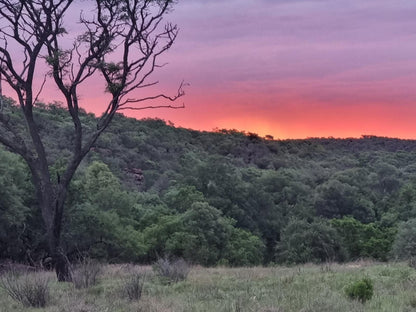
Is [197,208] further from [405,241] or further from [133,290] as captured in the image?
[133,290]

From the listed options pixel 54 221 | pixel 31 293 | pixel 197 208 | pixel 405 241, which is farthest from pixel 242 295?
pixel 405 241

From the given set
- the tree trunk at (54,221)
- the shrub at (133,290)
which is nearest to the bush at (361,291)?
the shrub at (133,290)

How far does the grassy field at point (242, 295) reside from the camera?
7.48m

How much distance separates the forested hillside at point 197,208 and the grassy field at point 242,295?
166 inches

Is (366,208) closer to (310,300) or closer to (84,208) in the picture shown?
(84,208)

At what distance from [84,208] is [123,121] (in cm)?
5815

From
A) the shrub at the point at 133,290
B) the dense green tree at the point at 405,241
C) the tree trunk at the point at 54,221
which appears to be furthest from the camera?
the dense green tree at the point at 405,241

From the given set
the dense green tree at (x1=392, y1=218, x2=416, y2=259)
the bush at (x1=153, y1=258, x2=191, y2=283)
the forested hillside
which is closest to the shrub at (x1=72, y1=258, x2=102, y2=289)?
Result: the bush at (x1=153, y1=258, x2=191, y2=283)

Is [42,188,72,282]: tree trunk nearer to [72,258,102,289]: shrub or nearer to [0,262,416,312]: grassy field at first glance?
[0,262,416,312]: grassy field

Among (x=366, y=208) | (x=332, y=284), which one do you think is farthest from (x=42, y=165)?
(x=366, y=208)

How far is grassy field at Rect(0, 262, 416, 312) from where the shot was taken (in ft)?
24.6

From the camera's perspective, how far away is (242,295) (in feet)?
29.1

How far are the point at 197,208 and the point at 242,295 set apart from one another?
26369 mm

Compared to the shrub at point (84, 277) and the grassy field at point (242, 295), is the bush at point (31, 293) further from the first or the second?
the shrub at point (84, 277)
